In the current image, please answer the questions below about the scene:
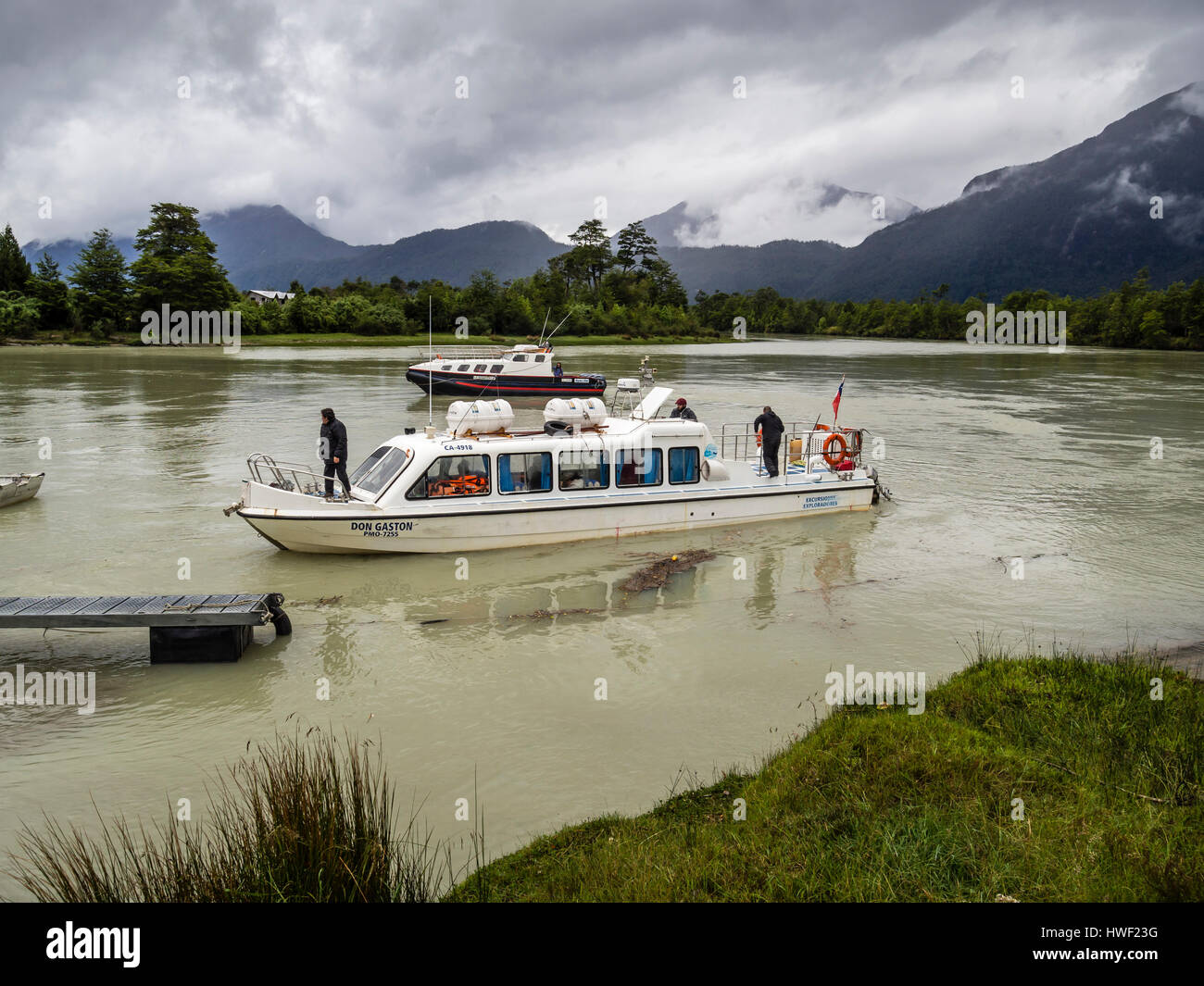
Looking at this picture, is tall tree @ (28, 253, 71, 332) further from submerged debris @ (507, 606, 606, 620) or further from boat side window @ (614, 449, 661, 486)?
submerged debris @ (507, 606, 606, 620)

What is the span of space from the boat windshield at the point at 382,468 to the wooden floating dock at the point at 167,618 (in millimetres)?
4017

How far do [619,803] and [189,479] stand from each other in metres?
16.6

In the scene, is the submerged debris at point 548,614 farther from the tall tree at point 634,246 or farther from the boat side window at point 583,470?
the tall tree at point 634,246

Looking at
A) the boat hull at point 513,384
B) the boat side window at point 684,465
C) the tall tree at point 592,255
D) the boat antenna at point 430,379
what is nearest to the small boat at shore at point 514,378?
the boat hull at point 513,384

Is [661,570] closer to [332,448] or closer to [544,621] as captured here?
[544,621]

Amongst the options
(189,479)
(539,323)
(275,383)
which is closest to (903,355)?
(539,323)

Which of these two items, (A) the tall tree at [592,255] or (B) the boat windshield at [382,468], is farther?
(A) the tall tree at [592,255]

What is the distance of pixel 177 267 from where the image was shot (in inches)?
3211

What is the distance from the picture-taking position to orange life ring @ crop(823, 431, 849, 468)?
17734mm

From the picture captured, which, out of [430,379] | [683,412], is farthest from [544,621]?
[430,379]

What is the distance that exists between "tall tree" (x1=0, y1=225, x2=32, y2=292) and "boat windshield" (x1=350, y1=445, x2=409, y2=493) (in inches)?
3283

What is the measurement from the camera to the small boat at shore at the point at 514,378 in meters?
38.0

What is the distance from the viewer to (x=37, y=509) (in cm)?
1673
